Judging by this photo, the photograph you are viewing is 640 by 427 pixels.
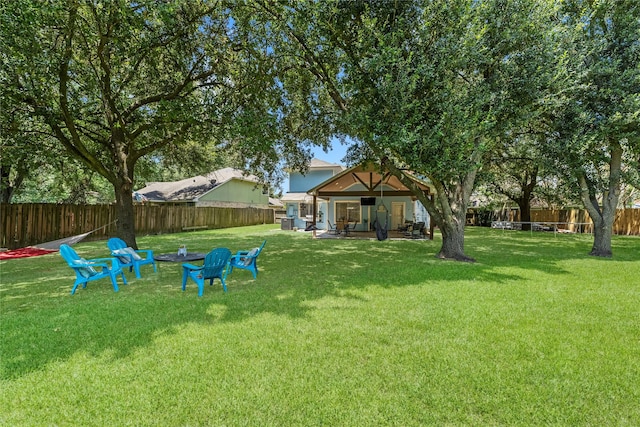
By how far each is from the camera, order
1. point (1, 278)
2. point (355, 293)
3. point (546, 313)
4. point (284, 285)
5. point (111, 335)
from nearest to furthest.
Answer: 1. point (111, 335)
2. point (546, 313)
3. point (355, 293)
4. point (284, 285)
5. point (1, 278)

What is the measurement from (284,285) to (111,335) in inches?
123

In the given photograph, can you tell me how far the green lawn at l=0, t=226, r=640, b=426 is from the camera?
247 cm

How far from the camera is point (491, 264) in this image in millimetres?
8945

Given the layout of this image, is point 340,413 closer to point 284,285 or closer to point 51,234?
point 284,285

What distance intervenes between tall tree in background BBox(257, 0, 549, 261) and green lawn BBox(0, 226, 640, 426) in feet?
11.0

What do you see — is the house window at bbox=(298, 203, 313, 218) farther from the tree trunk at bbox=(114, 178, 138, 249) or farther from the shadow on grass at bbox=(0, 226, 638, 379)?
the tree trunk at bbox=(114, 178, 138, 249)

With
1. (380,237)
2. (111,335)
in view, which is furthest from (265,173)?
(111,335)

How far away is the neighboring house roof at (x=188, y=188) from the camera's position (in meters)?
24.0

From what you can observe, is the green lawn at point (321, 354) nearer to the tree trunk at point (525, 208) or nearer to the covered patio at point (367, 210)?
the covered patio at point (367, 210)

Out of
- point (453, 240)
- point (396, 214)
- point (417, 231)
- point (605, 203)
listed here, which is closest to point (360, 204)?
point (396, 214)

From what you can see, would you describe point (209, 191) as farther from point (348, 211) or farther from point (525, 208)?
point (525, 208)

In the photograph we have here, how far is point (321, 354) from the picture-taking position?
11.0 feet

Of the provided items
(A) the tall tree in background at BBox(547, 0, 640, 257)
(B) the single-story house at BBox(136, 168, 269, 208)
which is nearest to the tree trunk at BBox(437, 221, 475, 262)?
(A) the tall tree in background at BBox(547, 0, 640, 257)

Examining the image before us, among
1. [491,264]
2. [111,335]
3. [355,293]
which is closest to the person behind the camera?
[111,335]
